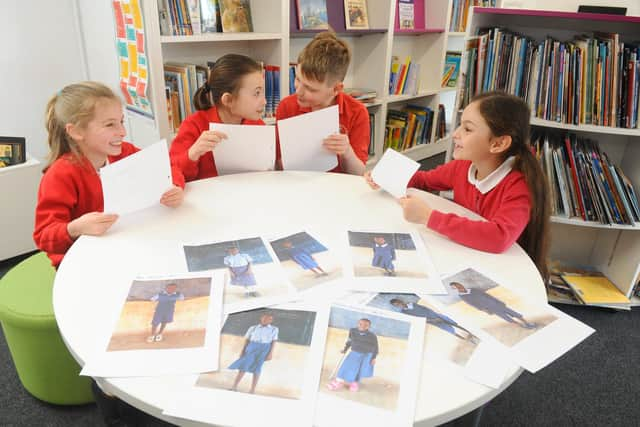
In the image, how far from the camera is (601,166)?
185 centimetres

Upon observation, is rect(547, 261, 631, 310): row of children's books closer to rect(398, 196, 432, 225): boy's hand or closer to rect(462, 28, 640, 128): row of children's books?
rect(462, 28, 640, 128): row of children's books

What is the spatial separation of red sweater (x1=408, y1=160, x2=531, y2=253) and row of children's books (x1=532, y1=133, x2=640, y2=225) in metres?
0.56

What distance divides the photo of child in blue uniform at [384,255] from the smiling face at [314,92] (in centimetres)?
82

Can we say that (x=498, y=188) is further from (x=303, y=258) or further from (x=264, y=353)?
(x=264, y=353)

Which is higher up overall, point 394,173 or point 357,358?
point 394,173

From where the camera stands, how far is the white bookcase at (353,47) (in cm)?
197

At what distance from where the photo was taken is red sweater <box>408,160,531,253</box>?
110cm

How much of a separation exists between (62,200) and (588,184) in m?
1.94

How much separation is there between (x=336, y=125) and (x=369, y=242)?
0.59 meters

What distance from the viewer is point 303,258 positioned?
1015 mm

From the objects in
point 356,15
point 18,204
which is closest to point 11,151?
point 18,204

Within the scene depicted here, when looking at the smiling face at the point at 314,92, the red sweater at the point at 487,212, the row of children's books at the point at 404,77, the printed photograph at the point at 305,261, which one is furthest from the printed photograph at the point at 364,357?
the row of children's books at the point at 404,77

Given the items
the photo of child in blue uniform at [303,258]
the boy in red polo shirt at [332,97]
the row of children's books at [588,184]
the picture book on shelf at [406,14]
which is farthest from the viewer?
the picture book on shelf at [406,14]

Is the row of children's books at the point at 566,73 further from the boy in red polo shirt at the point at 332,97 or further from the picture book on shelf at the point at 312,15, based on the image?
the picture book on shelf at the point at 312,15
